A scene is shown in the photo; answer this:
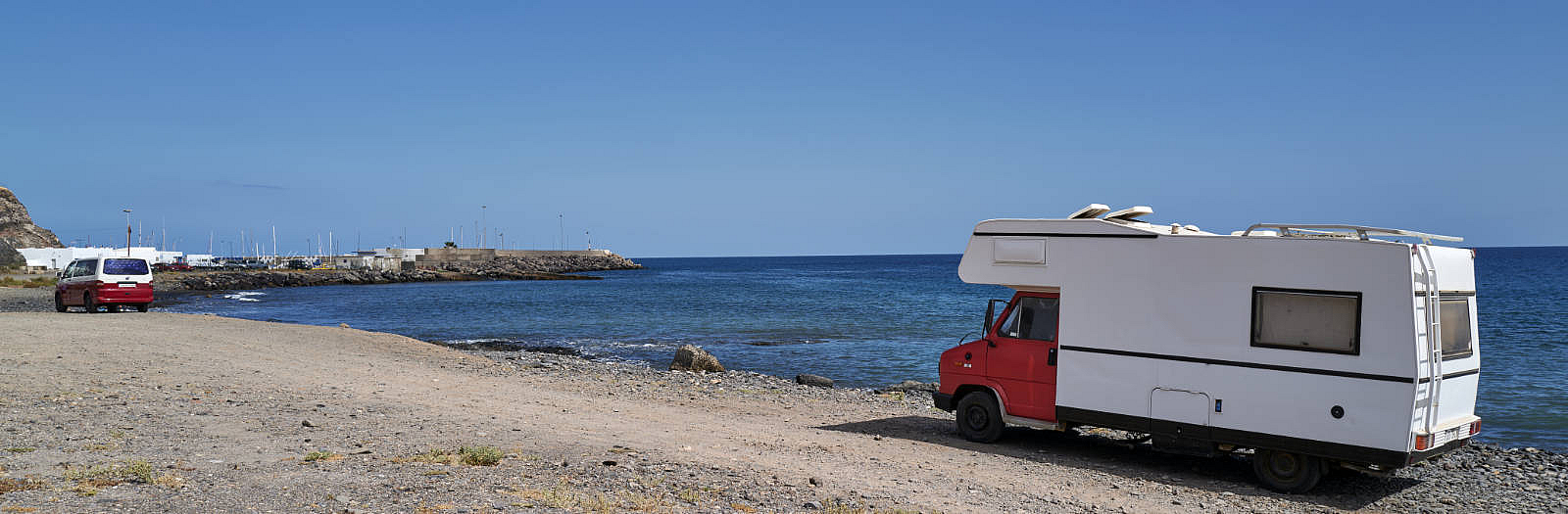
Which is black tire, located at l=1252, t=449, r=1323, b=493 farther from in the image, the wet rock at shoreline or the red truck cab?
the wet rock at shoreline

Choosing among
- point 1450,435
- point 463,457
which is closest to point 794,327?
point 1450,435

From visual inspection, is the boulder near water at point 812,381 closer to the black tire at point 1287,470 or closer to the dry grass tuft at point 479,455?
the black tire at point 1287,470

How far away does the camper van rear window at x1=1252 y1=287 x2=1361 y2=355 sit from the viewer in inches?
354

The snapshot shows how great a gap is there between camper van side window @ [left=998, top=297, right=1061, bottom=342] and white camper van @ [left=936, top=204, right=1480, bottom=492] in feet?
0.06

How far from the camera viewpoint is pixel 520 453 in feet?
28.9

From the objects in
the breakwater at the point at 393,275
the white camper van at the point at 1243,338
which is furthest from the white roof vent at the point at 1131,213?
the breakwater at the point at 393,275

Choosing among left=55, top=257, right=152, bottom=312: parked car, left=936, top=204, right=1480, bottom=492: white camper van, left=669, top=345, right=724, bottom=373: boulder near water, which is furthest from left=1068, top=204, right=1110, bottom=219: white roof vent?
left=55, top=257, right=152, bottom=312: parked car

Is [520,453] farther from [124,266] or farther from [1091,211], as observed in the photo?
[124,266]

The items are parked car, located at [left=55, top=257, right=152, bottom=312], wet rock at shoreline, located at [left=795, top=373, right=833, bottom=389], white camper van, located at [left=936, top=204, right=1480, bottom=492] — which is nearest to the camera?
white camper van, located at [left=936, top=204, right=1480, bottom=492]

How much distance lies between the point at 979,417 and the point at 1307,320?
4.01 m

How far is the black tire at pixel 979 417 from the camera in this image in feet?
38.1

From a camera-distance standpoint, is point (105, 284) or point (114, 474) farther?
point (105, 284)

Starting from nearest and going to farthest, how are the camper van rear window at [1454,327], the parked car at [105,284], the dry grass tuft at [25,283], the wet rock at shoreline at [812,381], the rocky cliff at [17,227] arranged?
the camper van rear window at [1454,327] < the wet rock at shoreline at [812,381] < the parked car at [105,284] < the dry grass tuft at [25,283] < the rocky cliff at [17,227]

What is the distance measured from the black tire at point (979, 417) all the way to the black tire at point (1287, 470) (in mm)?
2943
